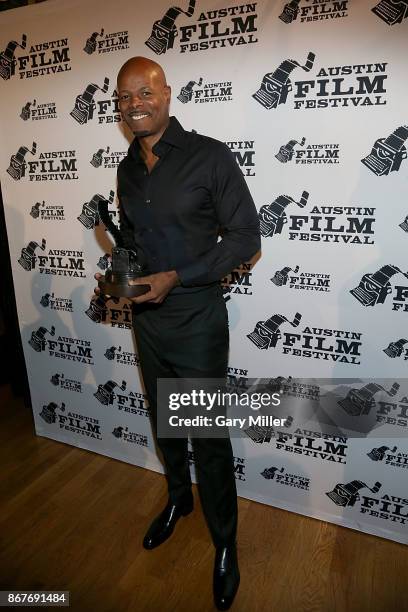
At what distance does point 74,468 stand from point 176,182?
1874mm

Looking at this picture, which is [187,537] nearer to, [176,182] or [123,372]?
[123,372]

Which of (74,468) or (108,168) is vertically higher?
(108,168)

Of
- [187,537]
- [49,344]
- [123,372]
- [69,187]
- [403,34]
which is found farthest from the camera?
[49,344]

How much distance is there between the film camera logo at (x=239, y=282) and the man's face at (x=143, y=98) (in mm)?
714

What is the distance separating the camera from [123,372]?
2.32 meters

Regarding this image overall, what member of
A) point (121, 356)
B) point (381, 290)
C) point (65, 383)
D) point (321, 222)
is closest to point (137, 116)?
point (321, 222)

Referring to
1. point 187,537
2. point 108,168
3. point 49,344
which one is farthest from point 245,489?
point 108,168

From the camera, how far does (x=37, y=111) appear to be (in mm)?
2111

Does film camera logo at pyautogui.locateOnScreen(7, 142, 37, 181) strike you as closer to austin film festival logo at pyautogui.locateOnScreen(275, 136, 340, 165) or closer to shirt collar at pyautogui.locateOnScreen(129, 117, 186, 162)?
shirt collar at pyautogui.locateOnScreen(129, 117, 186, 162)

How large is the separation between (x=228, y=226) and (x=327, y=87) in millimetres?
653

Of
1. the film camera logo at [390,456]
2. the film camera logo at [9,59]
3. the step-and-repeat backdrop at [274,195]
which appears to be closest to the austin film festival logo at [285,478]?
the step-and-repeat backdrop at [274,195]

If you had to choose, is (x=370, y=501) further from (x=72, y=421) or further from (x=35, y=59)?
(x=35, y=59)

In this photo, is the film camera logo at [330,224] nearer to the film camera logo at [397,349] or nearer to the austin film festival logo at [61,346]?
the film camera logo at [397,349]

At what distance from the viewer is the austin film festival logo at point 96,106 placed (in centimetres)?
190
